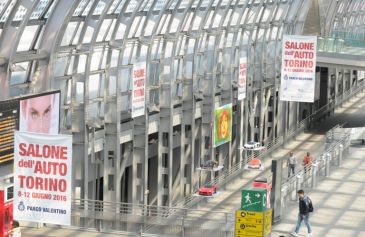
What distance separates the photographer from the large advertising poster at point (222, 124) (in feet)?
139

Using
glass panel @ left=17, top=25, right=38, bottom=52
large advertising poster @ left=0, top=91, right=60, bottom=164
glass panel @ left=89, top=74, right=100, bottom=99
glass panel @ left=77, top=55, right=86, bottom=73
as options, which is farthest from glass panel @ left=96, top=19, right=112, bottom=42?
large advertising poster @ left=0, top=91, right=60, bottom=164

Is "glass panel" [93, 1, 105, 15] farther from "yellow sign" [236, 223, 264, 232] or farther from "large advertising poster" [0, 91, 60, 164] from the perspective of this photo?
"yellow sign" [236, 223, 264, 232]

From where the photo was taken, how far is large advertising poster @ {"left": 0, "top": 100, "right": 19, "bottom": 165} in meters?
26.6

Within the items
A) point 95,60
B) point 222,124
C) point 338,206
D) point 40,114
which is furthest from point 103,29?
point 222,124

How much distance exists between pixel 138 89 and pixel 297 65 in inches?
319

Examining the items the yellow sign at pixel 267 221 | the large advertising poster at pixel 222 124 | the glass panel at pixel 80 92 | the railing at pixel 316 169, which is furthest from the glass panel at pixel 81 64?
the yellow sign at pixel 267 221

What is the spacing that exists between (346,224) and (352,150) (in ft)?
57.3

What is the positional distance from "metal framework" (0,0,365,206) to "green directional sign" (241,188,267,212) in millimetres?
7885

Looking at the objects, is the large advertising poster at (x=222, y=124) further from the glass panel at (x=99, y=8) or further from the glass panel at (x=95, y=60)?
the glass panel at (x=99, y=8)

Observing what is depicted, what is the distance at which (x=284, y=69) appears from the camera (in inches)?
1597

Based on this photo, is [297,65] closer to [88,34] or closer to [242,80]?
[242,80]

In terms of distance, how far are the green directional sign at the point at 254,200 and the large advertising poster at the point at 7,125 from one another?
653 centimetres

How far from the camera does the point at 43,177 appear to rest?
70.7 ft

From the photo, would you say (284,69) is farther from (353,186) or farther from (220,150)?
(220,150)
